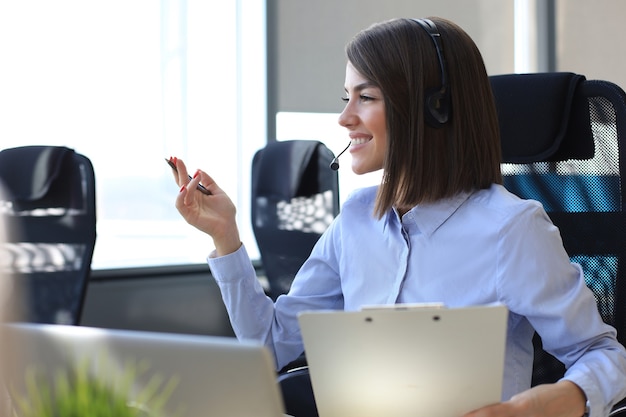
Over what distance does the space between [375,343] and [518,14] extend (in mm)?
3896

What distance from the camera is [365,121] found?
55.2 inches

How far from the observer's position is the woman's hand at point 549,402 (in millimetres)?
1098

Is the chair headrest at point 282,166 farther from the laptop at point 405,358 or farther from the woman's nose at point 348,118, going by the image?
the laptop at point 405,358

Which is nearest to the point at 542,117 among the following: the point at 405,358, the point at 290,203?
the point at 405,358

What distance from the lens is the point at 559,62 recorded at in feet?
14.8

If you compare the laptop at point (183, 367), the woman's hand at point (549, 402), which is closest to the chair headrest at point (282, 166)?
the woman's hand at point (549, 402)

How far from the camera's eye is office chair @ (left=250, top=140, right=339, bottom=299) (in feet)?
9.68

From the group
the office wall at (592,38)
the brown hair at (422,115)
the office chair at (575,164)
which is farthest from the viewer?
the office wall at (592,38)

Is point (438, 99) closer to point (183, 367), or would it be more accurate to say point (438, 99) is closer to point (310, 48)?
point (183, 367)

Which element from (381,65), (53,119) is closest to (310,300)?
(381,65)

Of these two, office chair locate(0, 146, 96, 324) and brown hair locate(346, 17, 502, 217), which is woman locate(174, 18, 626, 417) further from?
office chair locate(0, 146, 96, 324)

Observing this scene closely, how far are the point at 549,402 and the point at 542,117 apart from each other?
25.2 inches

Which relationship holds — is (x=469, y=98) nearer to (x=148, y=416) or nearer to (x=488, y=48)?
(x=148, y=416)

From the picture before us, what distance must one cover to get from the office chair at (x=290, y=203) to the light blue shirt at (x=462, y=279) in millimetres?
1408
